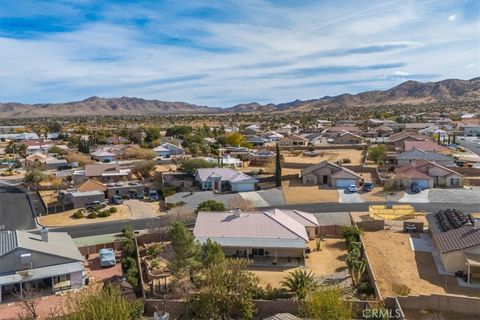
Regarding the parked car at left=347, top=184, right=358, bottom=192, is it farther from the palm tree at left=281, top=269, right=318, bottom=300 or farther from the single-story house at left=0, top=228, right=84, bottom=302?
the single-story house at left=0, top=228, right=84, bottom=302

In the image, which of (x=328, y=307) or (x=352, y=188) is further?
(x=352, y=188)

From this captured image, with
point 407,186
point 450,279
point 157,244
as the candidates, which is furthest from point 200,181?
point 450,279

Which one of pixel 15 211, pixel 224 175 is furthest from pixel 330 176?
pixel 15 211

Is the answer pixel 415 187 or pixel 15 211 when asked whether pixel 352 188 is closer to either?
pixel 415 187

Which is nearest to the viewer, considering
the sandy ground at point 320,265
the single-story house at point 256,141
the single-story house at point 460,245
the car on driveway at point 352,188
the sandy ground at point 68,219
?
the single-story house at point 460,245

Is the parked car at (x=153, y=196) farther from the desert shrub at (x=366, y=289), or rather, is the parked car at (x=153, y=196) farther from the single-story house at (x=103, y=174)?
the desert shrub at (x=366, y=289)

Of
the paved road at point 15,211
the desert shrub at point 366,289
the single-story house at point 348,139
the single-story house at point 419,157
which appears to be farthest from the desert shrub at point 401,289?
the single-story house at point 348,139

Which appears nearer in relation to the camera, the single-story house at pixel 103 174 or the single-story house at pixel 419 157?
the single-story house at pixel 103 174
